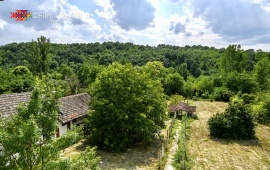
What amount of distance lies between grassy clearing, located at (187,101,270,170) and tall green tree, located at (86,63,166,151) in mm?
4659

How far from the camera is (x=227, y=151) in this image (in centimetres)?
2211

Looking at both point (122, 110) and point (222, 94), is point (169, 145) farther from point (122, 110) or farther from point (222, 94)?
point (222, 94)

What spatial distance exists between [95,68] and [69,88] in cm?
1016

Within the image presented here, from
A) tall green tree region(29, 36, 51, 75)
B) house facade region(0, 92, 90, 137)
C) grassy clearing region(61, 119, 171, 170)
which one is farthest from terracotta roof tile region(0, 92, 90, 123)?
tall green tree region(29, 36, 51, 75)

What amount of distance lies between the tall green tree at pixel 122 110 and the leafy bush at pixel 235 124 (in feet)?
25.3

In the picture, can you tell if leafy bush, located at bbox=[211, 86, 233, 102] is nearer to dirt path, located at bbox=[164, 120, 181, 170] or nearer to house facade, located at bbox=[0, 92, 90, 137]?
dirt path, located at bbox=[164, 120, 181, 170]

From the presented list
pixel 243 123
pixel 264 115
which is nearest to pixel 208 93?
pixel 264 115

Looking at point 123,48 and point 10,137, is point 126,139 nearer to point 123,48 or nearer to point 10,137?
point 10,137

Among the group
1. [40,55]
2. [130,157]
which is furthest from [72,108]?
[40,55]

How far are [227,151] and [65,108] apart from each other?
15.9m

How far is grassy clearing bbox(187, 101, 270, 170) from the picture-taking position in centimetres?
1881

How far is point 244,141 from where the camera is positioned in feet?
83.3

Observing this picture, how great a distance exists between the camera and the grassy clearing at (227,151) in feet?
61.7

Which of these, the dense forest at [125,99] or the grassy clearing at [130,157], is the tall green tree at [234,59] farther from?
the grassy clearing at [130,157]
